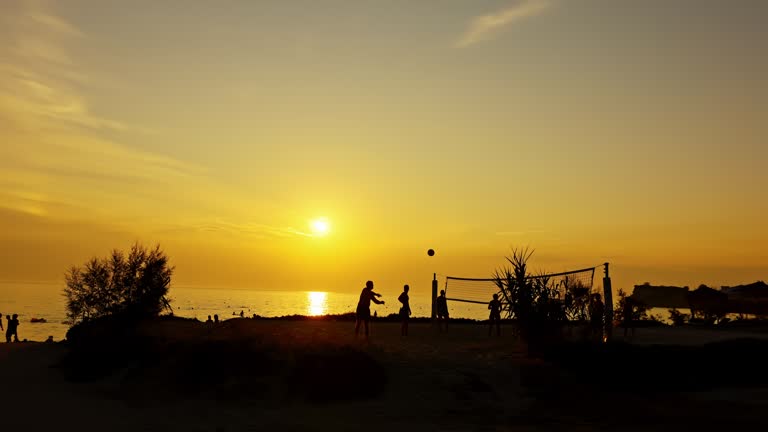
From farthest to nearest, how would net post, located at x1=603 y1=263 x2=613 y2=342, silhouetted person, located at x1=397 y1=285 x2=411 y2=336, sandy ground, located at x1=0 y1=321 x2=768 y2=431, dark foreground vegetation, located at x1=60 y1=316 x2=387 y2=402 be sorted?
silhouetted person, located at x1=397 y1=285 x2=411 y2=336 → net post, located at x1=603 y1=263 x2=613 y2=342 → dark foreground vegetation, located at x1=60 y1=316 x2=387 y2=402 → sandy ground, located at x1=0 y1=321 x2=768 y2=431

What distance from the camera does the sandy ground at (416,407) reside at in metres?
14.1

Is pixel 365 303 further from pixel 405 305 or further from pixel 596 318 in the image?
pixel 596 318

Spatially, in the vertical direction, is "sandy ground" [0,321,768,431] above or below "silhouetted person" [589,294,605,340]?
below

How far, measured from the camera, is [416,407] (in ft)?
50.5

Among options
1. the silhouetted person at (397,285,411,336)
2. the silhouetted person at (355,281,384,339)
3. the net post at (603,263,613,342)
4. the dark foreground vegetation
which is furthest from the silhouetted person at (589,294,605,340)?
the dark foreground vegetation

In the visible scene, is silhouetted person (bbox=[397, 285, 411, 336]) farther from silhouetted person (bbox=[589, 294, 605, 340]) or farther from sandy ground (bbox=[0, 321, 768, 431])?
silhouetted person (bbox=[589, 294, 605, 340])

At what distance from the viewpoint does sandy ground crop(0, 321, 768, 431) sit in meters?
14.1

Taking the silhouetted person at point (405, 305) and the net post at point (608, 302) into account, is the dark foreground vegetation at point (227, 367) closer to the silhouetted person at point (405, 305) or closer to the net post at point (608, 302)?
the silhouetted person at point (405, 305)

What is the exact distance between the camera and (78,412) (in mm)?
15484

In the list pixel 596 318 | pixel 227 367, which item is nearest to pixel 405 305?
pixel 596 318

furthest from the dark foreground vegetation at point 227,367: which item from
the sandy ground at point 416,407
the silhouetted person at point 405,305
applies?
the silhouetted person at point 405,305

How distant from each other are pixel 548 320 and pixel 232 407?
9.78 m

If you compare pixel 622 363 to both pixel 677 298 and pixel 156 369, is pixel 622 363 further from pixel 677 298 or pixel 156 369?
pixel 677 298

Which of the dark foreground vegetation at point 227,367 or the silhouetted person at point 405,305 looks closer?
the dark foreground vegetation at point 227,367
